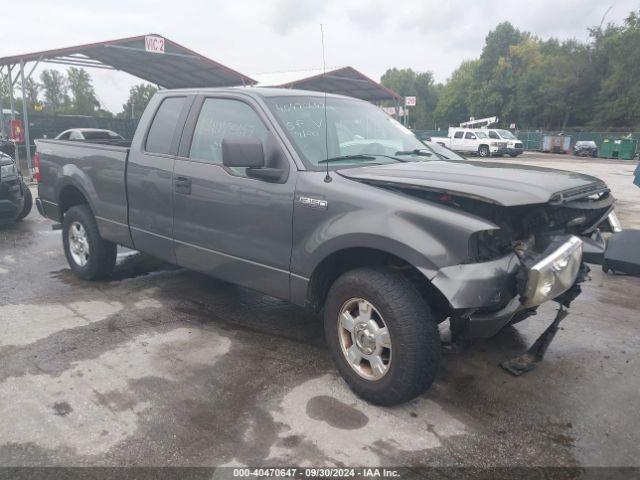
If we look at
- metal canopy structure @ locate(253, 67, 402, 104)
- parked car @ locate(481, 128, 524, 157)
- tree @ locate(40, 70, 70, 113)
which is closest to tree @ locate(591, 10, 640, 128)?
parked car @ locate(481, 128, 524, 157)

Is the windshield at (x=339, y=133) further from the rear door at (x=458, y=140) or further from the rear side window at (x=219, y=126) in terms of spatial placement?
the rear door at (x=458, y=140)

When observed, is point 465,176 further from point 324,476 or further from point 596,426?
point 324,476

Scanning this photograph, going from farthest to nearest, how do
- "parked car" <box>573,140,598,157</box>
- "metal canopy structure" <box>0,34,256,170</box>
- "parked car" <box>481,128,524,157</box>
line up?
"parked car" <box>573,140,598,157</box> → "parked car" <box>481,128,524,157</box> → "metal canopy structure" <box>0,34,256,170</box>

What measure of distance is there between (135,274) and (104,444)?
3256 mm

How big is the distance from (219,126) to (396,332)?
7.10 feet

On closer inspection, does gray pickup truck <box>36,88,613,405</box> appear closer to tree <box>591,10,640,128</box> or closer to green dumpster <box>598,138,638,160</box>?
green dumpster <box>598,138,638,160</box>

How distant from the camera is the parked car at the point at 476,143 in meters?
31.4

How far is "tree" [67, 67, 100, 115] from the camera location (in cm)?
6562

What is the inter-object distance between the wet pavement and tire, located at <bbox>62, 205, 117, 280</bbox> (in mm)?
446

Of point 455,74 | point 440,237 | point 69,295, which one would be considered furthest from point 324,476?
point 455,74

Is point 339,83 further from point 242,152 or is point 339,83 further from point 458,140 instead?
point 242,152

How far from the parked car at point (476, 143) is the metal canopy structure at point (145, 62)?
46.0ft

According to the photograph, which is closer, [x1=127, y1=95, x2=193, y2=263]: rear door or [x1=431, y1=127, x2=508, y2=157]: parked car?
[x1=127, y1=95, x2=193, y2=263]: rear door

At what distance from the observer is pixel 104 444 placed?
2723 millimetres
